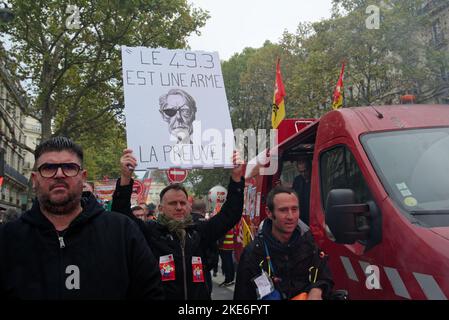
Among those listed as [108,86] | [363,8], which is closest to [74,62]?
[108,86]

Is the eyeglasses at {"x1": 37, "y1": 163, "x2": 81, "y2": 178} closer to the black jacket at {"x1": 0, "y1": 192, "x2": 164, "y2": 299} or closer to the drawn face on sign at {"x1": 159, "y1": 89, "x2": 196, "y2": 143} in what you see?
the black jacket at {"x1": 0, "y1": 192, "x2": 164, "y2": 299}

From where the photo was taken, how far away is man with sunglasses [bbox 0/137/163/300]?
84.6 inches

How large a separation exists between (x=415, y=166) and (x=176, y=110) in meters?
1.96

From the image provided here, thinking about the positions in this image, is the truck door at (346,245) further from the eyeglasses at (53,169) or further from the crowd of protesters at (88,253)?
the eyeglasses at (53,169)

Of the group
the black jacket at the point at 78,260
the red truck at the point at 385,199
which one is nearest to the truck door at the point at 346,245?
the red truck at the point at 385,199

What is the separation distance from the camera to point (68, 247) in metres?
2.21

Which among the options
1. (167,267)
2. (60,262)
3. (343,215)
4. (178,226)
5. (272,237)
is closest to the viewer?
(60,262)

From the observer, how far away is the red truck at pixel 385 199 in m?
2.76

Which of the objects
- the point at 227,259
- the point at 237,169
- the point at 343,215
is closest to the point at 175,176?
the point at 227,259

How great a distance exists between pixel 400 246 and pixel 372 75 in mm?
21040

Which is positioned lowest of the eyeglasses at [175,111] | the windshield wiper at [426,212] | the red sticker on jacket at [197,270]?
the red sticker on jacket at [197,270]

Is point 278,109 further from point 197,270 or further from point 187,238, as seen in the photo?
point 197,270

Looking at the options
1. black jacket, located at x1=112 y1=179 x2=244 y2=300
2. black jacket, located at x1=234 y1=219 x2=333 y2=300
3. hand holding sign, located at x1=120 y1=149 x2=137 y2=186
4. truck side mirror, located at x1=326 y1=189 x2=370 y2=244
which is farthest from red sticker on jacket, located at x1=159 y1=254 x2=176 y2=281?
truck side mirror, located at x1=326 y1=189 x2=370 y2=244

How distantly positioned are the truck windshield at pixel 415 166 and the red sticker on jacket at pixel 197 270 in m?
1.36
